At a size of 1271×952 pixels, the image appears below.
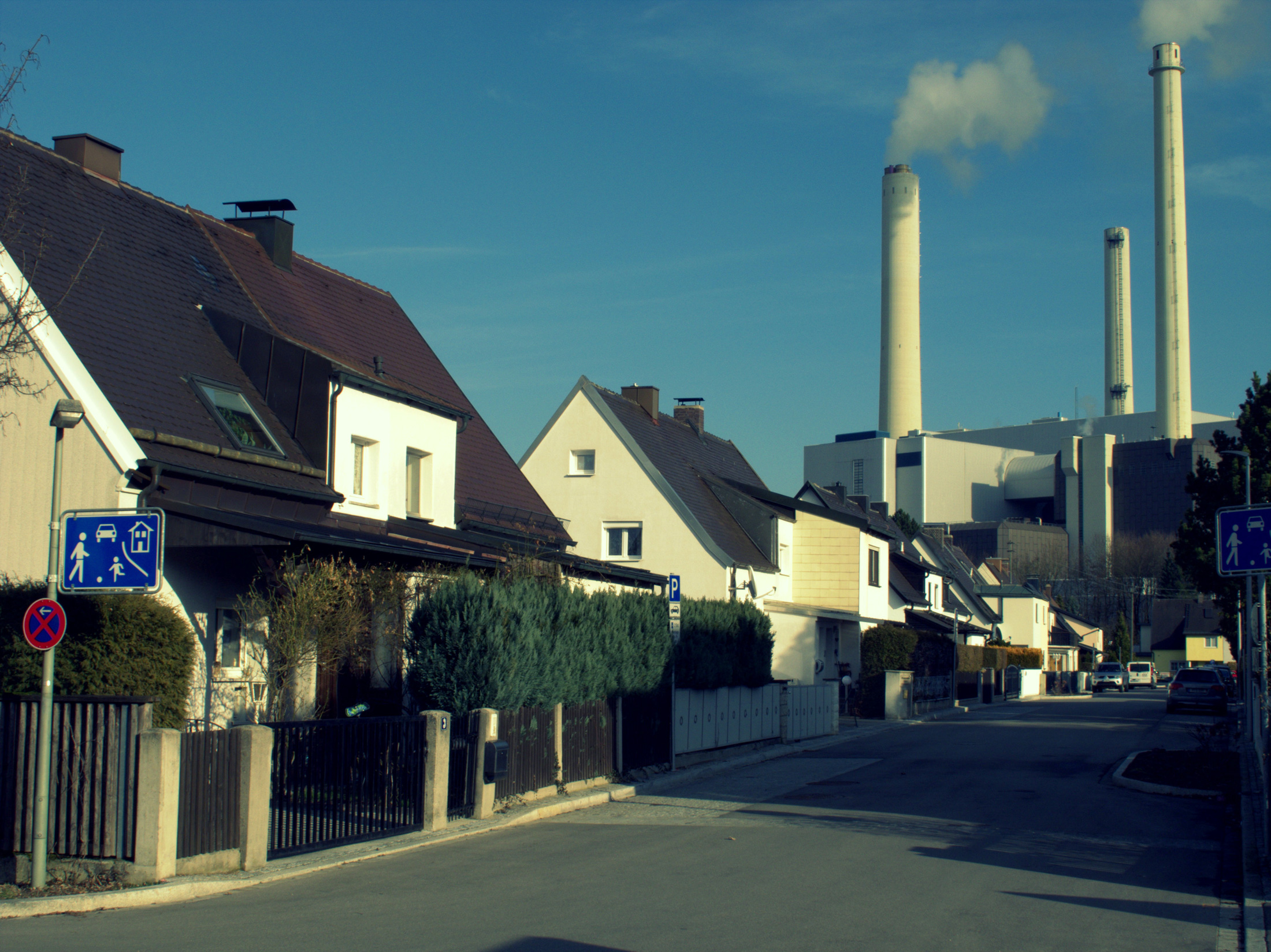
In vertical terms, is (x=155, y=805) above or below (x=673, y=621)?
below

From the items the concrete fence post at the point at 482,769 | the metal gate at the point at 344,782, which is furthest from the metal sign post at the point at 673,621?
the metal gate at the point at 344,782

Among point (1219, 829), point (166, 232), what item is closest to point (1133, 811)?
point (1219, 829)

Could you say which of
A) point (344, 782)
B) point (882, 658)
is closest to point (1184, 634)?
point (882, 658)

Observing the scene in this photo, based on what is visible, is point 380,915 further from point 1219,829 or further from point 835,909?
point 1219,829

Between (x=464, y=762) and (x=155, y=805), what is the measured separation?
4.84 m

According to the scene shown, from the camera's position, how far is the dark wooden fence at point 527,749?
1470cm

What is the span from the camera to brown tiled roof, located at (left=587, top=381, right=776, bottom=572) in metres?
34.9

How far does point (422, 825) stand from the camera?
1295cm

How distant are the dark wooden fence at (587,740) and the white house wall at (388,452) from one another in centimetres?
524

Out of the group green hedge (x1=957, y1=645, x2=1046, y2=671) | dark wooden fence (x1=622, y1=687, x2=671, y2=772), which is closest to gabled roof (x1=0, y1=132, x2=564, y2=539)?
dark wooden fence (x1=622, y1=687, x2=671, y2=772)

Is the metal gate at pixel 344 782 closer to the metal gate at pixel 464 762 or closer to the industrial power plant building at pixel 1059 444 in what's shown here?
the metal gate at pixel 464 762

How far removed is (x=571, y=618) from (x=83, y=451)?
643 centimetres

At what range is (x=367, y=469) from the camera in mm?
20219

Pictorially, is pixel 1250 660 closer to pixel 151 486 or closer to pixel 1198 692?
pixel 151 486
